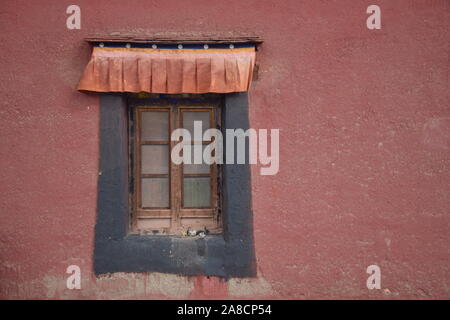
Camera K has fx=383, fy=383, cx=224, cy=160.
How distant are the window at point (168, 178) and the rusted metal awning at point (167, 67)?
11.8 inches

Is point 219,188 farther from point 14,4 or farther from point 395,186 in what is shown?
point 14,4

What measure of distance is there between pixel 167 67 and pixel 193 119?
52cm

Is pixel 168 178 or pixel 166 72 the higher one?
pixel 166 72

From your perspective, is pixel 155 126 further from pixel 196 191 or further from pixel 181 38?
pixel 181 38

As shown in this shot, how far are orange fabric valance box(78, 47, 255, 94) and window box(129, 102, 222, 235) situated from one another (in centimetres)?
29

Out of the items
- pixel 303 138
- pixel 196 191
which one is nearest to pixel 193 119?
pixel 196 191

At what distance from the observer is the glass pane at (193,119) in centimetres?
340

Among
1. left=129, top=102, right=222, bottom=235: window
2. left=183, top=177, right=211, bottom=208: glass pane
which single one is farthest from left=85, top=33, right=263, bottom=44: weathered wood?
left=183, top=177, right=211, bottom=208: glass pane

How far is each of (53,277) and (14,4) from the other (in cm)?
231

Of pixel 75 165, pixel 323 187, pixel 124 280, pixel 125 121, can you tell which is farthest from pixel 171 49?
pixel 124 280

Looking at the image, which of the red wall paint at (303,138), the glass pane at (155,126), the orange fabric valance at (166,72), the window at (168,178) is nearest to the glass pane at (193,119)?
the window at (168,178)

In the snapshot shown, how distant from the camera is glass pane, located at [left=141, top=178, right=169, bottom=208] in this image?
344cm

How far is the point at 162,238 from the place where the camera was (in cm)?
326

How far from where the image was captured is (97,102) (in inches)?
126
